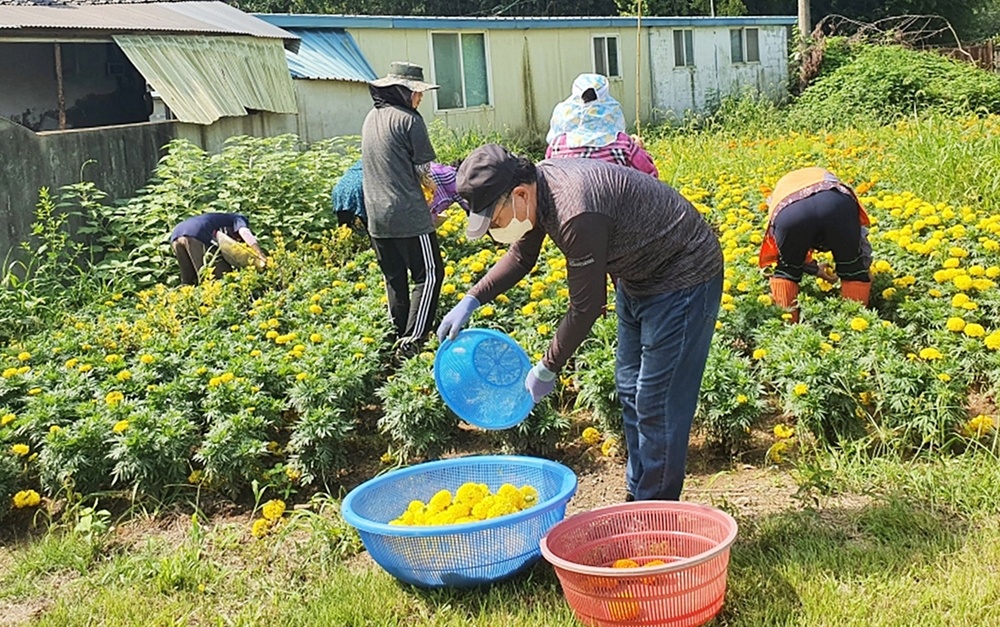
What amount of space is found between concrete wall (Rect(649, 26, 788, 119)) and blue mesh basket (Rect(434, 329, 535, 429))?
668 inches

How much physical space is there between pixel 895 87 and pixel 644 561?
18939 mm

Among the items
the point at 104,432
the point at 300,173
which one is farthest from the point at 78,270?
the point at 104,432

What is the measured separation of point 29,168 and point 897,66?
57.1ft

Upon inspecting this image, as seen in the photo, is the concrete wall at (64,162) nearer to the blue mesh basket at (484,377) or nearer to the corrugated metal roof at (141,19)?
the corrugated metal roof at (141,19)

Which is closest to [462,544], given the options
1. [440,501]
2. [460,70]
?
[440,501]

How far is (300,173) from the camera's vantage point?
8859 mm

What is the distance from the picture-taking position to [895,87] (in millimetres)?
20188

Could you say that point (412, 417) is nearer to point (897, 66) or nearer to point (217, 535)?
point (217, 535)

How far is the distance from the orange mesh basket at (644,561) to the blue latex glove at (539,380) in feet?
1.48

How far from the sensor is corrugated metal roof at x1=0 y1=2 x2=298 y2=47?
920cm

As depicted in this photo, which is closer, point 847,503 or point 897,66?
point 847,503

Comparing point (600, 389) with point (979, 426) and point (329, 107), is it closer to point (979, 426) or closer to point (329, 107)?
point (979, 426)

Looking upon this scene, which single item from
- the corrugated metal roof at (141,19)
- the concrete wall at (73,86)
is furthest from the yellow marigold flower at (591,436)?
the concrete wall at (73,86)

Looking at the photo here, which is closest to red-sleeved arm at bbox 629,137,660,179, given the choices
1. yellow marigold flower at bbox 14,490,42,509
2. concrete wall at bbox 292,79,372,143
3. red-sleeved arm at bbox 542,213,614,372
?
red-sleeved arm at bbox 542,213,614,372
